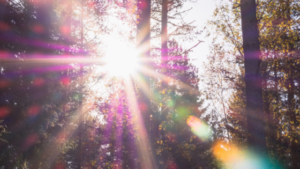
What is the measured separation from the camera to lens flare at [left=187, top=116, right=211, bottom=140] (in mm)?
16681

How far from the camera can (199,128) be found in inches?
688

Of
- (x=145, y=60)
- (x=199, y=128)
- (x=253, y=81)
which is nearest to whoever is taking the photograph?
(x=253, y=81)

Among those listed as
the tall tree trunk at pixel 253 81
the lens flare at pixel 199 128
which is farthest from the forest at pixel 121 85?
the lens flare at pixel 199 128

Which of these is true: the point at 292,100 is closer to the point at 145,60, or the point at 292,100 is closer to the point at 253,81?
the point at 253,81

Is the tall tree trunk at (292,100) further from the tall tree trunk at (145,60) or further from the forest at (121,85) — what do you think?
the tall tree trunk at (145,60)

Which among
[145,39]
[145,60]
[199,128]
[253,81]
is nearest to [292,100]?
[199,128]

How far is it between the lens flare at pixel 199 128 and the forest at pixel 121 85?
8.06 ft

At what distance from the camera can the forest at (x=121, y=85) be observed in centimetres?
578

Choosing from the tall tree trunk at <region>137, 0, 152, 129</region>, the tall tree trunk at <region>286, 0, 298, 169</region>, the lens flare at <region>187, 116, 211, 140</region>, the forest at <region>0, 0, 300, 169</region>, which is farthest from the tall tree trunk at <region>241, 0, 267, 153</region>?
the lens flare at <region>187, 116, 211, 140</region>

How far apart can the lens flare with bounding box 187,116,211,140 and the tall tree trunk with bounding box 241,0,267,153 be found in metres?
12.4

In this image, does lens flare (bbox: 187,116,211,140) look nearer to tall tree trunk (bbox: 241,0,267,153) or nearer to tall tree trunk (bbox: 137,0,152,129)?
tall tree trunk (bbox: 137,0,152,129)

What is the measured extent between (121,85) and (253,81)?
16.2 feet

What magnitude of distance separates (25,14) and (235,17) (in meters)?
11.6

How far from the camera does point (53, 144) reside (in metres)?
7.96
